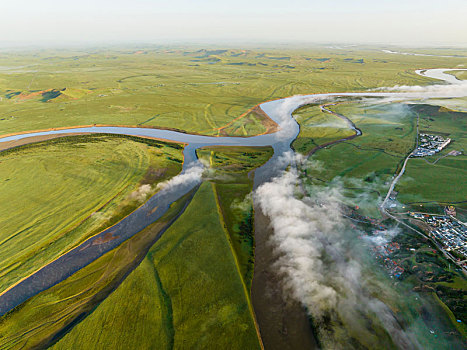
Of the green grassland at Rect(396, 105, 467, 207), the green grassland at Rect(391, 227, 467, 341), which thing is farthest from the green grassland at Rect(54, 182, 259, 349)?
the green grassland at Rect(396, 105, 467, 207)

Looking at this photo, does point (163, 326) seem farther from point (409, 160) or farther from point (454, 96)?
point (454, 96)

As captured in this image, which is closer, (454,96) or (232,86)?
(454,96)

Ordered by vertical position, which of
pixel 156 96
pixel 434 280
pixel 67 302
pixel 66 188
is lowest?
pixel 67 302

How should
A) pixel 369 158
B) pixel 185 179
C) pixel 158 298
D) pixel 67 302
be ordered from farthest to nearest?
pixel 369 158 < pixel 185 179 < pixel 67 302 < pixel 158 298

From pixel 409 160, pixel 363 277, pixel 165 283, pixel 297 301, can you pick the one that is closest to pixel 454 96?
pixel 409 160

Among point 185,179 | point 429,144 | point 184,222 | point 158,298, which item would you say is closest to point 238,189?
point 185,179

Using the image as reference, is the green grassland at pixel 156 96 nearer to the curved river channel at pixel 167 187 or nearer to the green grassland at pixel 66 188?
the curved river channel at pixel 167 187

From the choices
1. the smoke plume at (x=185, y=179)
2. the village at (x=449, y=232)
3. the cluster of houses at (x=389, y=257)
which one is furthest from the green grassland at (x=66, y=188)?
the village at (x=449, y=232)

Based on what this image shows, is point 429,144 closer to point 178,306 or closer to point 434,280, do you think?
point 434,280

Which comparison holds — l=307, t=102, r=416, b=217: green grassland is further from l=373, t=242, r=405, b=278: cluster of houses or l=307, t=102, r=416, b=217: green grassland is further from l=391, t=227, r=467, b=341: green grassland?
l=391, t=227, r=467, b=341: green grassland
